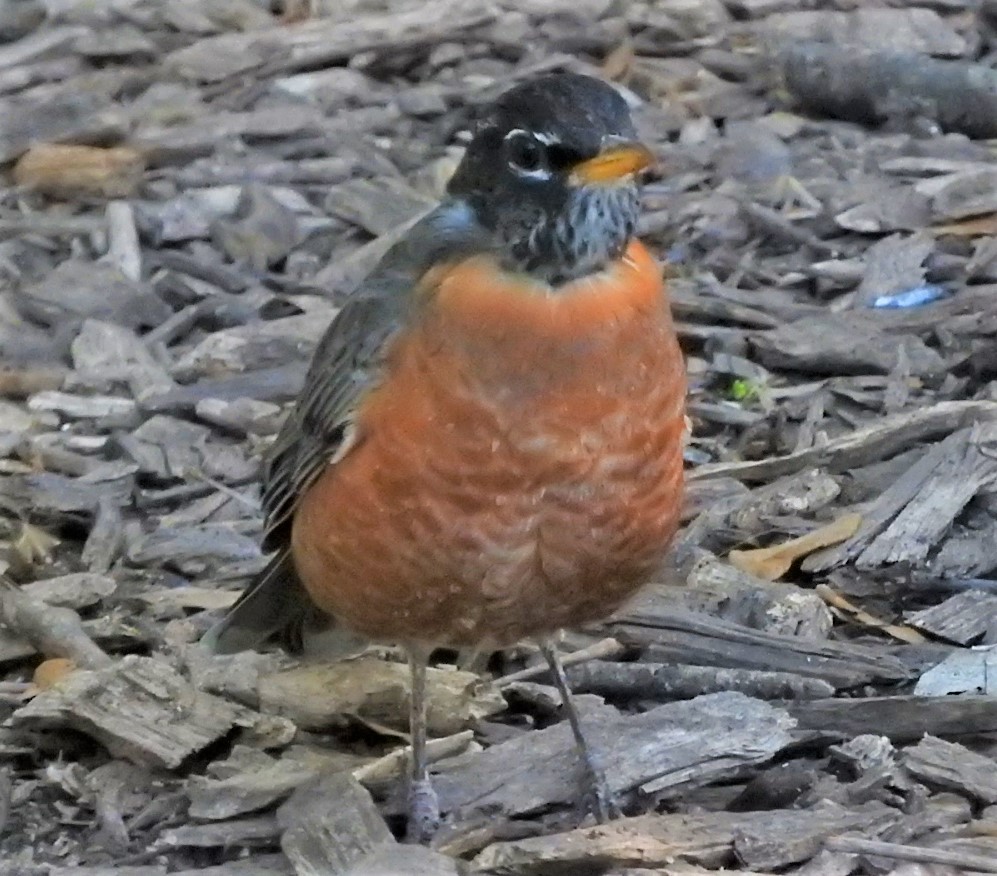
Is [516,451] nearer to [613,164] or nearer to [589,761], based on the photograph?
[613,164]

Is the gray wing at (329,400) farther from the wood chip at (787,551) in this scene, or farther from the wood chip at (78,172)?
the wood chip at (78,172)

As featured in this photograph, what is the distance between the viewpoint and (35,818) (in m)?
3.67

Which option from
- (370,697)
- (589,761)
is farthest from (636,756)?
(370,697)

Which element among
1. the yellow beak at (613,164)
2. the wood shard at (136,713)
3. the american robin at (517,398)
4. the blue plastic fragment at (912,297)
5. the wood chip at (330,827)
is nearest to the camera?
the yellow beak at (613,164)

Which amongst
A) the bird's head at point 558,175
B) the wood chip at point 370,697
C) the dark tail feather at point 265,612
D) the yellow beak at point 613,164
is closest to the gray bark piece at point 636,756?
the wood chip at point 370,697

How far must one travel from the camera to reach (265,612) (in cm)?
394

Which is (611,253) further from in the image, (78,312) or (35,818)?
(78,312)

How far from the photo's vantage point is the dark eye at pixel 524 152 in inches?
122

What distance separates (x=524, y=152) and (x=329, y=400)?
0.69 m

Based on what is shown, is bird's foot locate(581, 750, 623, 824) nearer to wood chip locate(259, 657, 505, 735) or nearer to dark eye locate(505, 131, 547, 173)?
A: wood chip locate(259, 657, 505, 735)

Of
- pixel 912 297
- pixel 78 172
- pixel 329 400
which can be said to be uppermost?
pixel 329 400

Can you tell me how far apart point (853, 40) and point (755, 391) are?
2460 mm

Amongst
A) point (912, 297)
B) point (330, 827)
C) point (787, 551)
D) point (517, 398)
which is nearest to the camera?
point (517, 398)

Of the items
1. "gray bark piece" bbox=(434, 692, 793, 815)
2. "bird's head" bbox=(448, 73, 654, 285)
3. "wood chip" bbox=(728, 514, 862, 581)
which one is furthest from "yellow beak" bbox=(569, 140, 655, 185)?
"wood chip" bbox=(728, 514, 862, 581)
